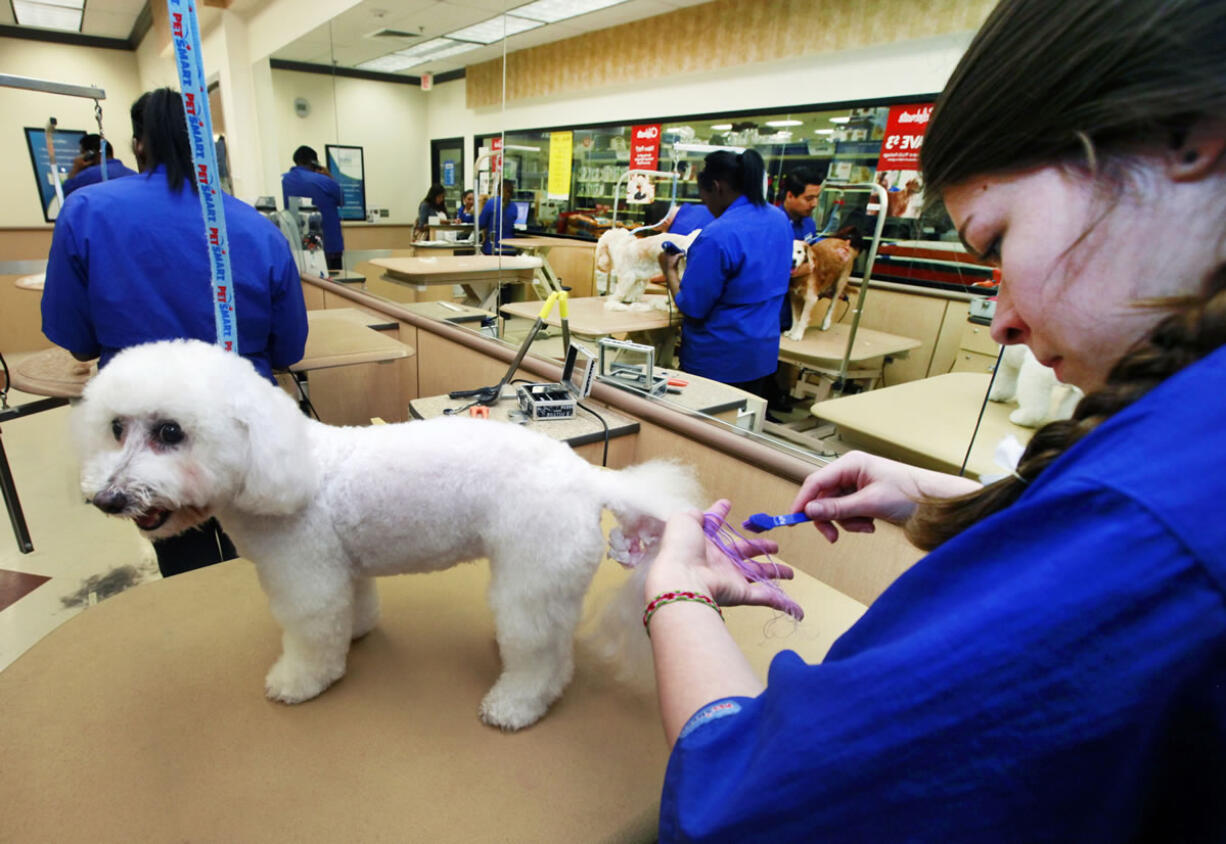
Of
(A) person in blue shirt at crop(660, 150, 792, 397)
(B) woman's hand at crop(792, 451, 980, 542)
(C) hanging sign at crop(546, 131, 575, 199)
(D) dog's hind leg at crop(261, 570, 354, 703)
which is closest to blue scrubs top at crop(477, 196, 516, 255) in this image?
(C) hanging sign at crop(546, 131, 575, 199)

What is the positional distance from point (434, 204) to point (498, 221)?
0.68 metres

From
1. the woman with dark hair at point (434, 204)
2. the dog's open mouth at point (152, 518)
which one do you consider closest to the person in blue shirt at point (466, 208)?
the woman with dark hair at point (434, 204)

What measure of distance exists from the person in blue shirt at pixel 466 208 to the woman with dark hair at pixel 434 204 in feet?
0.45

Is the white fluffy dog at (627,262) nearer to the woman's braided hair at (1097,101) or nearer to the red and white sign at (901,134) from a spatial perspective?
the red and white sign at (901,134)

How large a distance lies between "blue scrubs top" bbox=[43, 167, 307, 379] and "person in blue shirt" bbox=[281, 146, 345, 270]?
2656mm

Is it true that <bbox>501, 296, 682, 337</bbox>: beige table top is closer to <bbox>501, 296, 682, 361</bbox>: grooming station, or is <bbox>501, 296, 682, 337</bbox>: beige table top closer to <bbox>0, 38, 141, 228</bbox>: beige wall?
<bbox>501, 296, 682, 361</bbox>: grooming station

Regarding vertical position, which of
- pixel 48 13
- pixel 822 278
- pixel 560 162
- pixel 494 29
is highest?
pixel 48 13

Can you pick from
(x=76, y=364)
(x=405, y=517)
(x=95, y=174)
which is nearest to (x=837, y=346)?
(x=405, y=517)

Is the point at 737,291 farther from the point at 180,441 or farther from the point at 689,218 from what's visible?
the point at 180,441

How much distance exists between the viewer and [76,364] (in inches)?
76.4

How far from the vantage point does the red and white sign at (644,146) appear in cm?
350

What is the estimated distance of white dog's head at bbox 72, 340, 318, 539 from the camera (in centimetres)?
77

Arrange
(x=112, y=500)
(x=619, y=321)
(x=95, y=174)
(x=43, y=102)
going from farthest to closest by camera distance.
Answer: (x=43, y=102) → (x=95, y=174) → (x=619, y=321) → (x=112, y=500)

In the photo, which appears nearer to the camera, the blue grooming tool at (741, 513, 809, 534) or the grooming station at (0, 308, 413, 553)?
the blue grooming tool at (741, 513, 809, 534)
